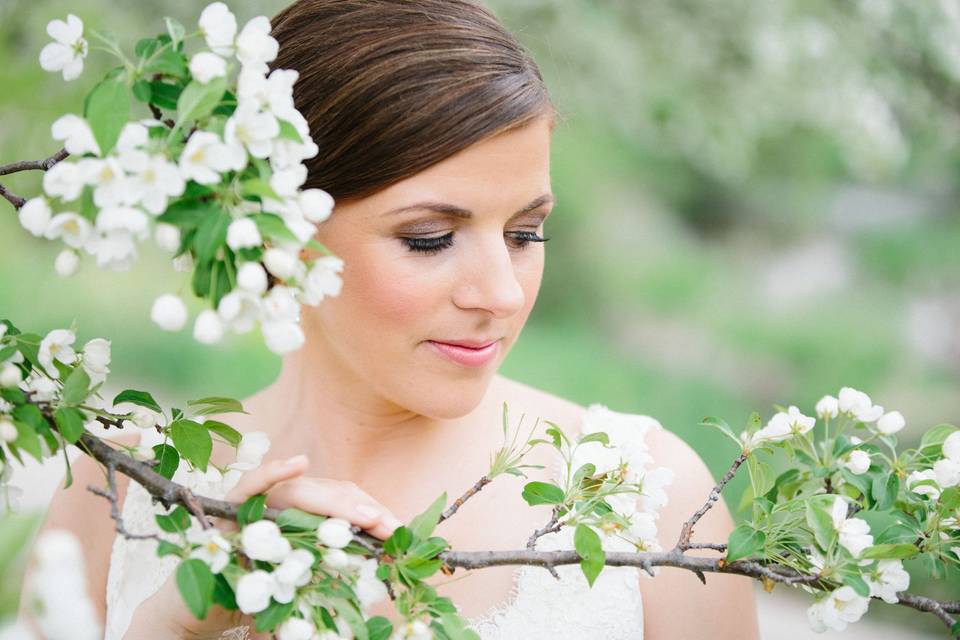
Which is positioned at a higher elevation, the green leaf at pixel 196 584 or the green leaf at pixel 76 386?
the green leaf at pixel 76 386

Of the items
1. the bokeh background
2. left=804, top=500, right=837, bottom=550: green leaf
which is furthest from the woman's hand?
the bokeh background

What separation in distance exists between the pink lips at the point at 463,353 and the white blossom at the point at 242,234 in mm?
674

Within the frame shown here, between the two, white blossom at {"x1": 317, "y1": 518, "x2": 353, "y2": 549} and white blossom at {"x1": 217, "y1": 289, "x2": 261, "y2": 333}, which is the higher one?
white blossom at {"x1": 217, "y1": 289, "x2": 261, "y2": 333}

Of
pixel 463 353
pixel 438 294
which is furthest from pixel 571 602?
pixel 438 294

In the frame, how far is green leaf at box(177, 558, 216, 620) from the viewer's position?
95cm

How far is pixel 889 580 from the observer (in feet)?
3.76

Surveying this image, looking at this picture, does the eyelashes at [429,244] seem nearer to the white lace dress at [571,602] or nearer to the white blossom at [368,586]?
the white lace dress at [571,602]

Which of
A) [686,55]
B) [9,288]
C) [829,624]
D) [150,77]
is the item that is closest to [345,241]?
[150,77]

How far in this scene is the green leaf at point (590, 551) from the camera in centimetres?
111

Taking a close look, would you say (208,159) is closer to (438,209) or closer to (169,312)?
(169,312)

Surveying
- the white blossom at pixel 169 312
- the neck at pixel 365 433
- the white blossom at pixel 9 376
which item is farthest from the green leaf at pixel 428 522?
the neck at pixel 365 433

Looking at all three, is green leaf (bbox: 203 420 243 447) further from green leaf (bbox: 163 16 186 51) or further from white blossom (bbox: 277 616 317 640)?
green leaf (bbox: 163 16 186 51)

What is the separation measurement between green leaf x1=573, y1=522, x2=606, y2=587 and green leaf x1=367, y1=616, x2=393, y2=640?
0.68ft

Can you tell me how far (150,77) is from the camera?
39.4 inches
